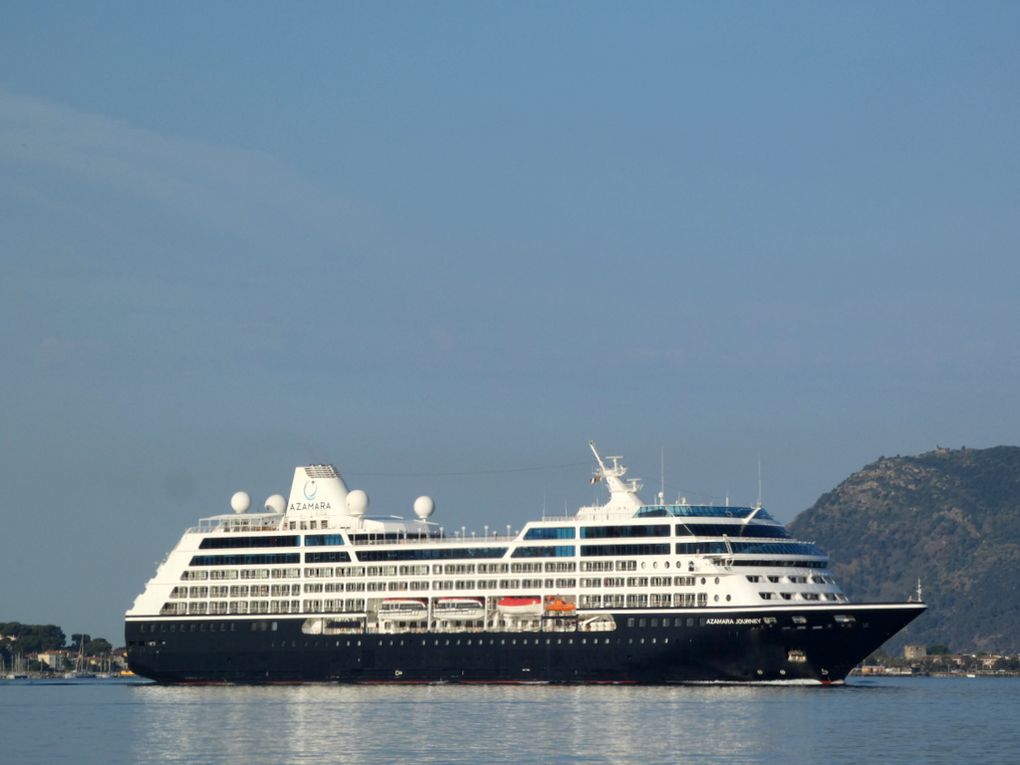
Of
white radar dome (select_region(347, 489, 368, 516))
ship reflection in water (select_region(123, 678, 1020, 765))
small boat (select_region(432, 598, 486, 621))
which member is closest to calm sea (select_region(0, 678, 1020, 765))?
ship reflection in water (select_region(123, 678, 1020, 765))

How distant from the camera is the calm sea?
6312 cm

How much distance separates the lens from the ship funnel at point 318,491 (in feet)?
359

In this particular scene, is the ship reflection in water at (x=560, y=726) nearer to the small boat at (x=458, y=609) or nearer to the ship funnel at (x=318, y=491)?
the small boat at (x=458, y=609)

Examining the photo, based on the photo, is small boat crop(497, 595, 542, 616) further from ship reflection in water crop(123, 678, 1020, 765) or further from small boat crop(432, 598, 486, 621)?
ship reflection in water crop(123, 678, 1020, 765)

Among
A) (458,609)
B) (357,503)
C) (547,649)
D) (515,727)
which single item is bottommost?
(515,727)

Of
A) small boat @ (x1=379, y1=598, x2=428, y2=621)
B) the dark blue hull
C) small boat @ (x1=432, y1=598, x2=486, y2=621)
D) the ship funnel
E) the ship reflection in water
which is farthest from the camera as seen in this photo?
the ship funnel

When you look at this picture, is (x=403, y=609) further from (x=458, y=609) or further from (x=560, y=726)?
(x=560, y=726)

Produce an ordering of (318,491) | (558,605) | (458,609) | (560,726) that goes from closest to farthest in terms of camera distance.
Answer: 1. (560,726)
2. (558,605)
3. (458,609)
4. (318,491)

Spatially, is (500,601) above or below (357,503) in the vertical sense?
below

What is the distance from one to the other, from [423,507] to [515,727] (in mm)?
37710

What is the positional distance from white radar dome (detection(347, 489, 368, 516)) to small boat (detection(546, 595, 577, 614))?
1500 cm

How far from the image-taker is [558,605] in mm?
99938

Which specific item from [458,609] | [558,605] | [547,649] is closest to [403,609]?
[458,609]

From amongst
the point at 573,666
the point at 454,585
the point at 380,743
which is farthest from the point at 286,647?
the point at 380,743
